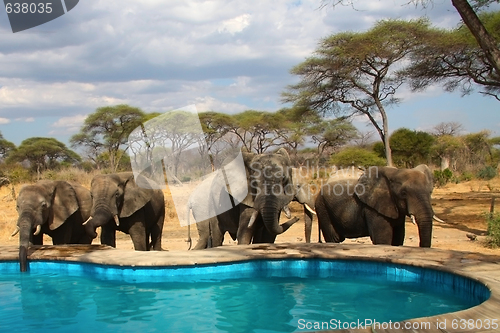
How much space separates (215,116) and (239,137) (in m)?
2.16

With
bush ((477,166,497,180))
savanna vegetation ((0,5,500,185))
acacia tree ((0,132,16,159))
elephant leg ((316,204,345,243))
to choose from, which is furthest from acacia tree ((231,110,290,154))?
elephant leg ((316,204,345,243))

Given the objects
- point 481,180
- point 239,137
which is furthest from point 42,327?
point 239,137

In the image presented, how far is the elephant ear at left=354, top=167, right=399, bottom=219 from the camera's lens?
26.1 feet

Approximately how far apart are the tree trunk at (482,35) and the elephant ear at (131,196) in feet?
18.4

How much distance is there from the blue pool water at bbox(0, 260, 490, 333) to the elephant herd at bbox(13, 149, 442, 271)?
2.35ft

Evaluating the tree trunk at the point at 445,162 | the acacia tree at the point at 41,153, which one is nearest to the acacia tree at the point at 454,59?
the tree trunk at the point at 445,162

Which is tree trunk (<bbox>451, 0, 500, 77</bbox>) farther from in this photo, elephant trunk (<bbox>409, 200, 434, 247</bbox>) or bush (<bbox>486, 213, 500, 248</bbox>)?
bush (<bbox>486, 213, 500, 248</bbox>)

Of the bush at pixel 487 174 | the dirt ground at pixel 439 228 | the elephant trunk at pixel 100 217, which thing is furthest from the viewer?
the bush at pixel 487 174

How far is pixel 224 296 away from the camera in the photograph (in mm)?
6023

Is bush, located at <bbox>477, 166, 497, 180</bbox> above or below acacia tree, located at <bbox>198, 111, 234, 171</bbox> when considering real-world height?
below

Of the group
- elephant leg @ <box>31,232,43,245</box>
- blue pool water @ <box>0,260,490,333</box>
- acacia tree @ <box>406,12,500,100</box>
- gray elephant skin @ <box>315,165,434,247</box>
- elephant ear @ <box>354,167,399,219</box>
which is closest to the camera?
blue pool water @ <box>0,260,490,333</box>

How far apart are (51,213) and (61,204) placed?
9.0 inches

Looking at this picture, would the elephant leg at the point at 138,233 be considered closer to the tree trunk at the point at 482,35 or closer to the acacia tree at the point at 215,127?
the tree trunk at the point at 482,35

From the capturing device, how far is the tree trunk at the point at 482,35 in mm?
5933
